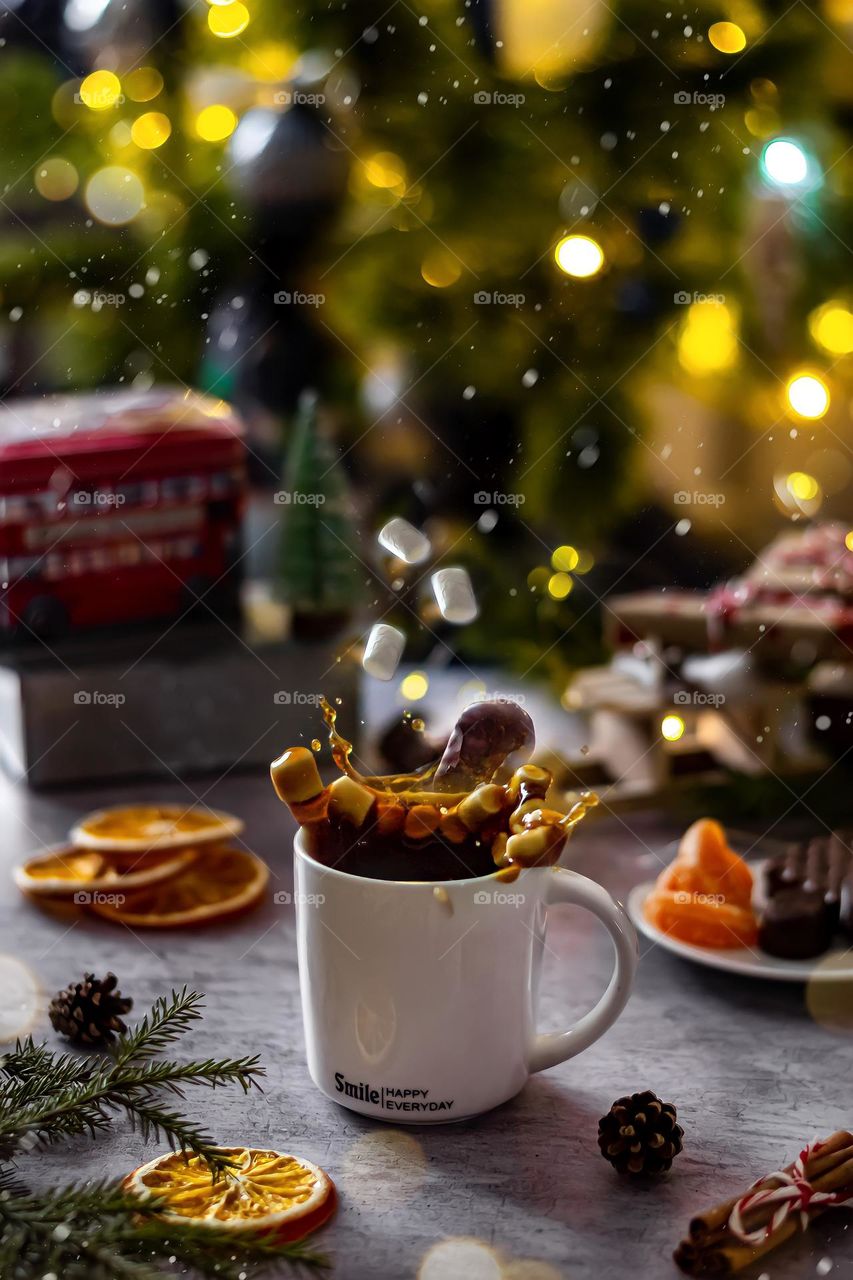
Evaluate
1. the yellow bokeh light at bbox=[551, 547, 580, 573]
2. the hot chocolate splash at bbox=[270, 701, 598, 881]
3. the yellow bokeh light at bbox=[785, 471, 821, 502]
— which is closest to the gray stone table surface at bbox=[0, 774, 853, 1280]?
the hot chocolate splash at bbox=[270, 701, 598, 881]

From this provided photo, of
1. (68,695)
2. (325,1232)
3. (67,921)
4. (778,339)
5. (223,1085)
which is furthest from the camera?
(778,339)

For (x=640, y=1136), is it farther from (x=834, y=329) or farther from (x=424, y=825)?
(x=834, y=329)

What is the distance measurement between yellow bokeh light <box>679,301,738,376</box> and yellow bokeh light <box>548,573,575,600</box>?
310 mm

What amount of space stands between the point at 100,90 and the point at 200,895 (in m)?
0.80

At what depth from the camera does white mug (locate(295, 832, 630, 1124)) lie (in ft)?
2.13

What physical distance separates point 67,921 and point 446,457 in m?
0.66

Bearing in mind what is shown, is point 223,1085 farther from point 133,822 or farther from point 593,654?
point 593,654

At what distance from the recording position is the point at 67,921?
92cm

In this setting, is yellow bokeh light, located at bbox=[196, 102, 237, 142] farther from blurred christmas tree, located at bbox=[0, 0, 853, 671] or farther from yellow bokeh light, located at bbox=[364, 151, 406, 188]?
yellow bokeh light, located at bbox=[364, 151, 406, 188]

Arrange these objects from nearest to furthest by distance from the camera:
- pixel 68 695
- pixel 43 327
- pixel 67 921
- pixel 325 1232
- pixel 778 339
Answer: pixel 325 1232 < pixel 67 921 < pixel 68 695 < pixel 778 339 < pixel 43 327

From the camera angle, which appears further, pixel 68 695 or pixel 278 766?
pixel 68 695

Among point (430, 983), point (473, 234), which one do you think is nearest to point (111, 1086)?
point (430, 983)

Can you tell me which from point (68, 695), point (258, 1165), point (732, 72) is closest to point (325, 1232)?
point (258, 1165)

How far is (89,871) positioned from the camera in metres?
0.95
